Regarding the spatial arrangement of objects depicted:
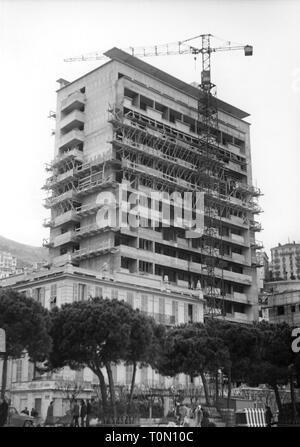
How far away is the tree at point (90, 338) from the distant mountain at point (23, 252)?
5.28 meters

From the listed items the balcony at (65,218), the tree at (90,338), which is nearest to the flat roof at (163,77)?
the balcony at (65,218)

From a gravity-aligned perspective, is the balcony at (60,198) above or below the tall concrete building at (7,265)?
above

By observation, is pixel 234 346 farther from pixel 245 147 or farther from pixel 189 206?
pixel 245 147

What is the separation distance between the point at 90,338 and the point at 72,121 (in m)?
29.3

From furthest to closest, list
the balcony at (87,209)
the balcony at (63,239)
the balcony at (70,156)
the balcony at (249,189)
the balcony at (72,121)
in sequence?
the balcony at (249,189) → the balcony at (72,121) → the balcony at (70,156) → the balcony at (63,239) → the balcony at (87,209)

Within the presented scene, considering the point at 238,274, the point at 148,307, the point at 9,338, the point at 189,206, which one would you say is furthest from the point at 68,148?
the point at 9,338

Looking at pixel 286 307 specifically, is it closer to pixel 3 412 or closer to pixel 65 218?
pixel 65 218

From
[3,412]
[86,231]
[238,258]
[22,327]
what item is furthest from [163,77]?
[3,412]

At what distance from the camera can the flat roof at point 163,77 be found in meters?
49.8

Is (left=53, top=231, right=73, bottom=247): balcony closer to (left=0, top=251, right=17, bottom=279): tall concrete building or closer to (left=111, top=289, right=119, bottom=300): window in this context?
(left=0, top=251, right=17, bottom=279): tall concrete building

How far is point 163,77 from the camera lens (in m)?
53.9

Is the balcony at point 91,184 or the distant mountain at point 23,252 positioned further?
the balcony at point 91,184

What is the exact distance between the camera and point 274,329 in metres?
31.1

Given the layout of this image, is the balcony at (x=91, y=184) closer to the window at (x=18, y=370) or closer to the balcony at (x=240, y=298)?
the balcony at (x=240, y=298)
